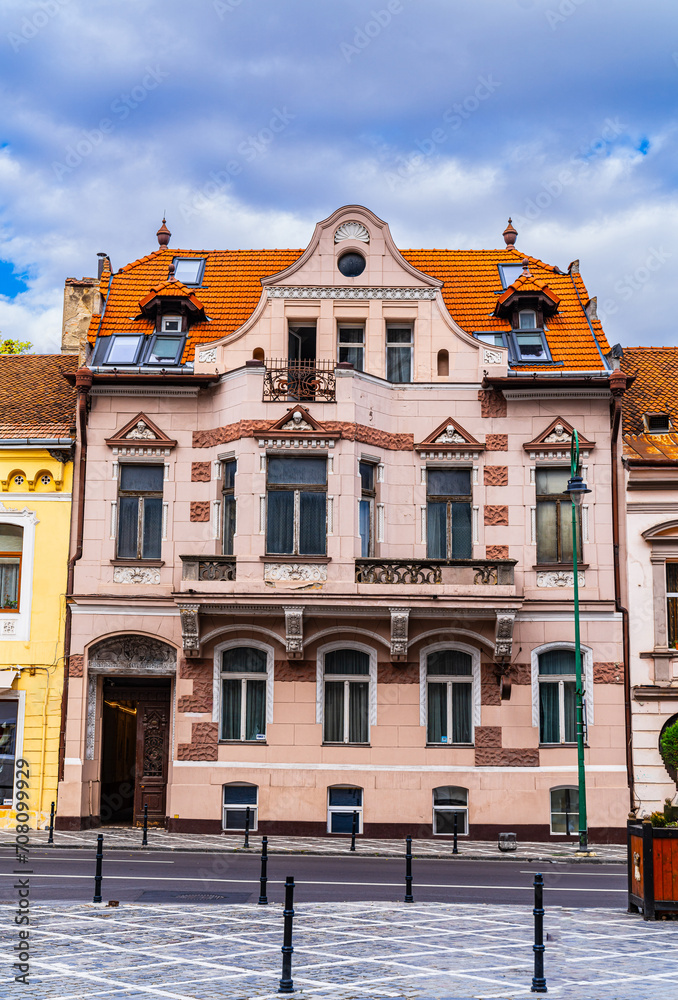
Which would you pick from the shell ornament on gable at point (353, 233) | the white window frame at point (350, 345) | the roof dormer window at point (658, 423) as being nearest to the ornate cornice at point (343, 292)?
the white window frame at point (350, 345)

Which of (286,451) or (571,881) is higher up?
(286,451)

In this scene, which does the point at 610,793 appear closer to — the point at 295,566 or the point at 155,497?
the point at 295,566

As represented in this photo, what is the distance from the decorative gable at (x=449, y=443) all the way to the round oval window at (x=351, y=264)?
447 centimetres

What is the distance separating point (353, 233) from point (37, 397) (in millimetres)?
9316

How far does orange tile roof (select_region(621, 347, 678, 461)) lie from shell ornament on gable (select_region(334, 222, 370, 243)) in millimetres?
7747

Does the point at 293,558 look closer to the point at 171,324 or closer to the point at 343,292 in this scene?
the point at 343,292

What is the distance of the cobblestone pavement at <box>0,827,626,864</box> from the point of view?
2331 cm

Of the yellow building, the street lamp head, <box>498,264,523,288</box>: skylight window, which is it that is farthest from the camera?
<box>498,264,523,288</box>: skylight window

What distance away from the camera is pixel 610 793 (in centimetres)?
2658

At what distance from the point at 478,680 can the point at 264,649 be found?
5.01 metres

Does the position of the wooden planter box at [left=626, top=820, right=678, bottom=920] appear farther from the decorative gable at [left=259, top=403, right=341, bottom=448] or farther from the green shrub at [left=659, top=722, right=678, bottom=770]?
the decorative gable at [left=259, top=403, right=341, bottom=448]

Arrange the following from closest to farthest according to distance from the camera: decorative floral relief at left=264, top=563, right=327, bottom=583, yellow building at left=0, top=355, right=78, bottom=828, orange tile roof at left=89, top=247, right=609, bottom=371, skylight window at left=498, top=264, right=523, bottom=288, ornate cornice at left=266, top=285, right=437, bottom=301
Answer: decorative floral relief at left=264, top=563, right=327, bottom=583, yellow building at left=0, top=355, right=78, bottom=828, ornate cornice at left=266, top=285, right=437, bottom=301, orange tile roof at left=89, top=247, right=609, bottom=371, skylight window at left=498, top=264, right=523, bottom=288

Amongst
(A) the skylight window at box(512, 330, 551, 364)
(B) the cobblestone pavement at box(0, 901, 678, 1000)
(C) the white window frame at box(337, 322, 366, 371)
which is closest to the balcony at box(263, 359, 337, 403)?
(C) the white window frame at box(337, 322, 366, 371)

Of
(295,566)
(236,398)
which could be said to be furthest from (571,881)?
(236,398)
